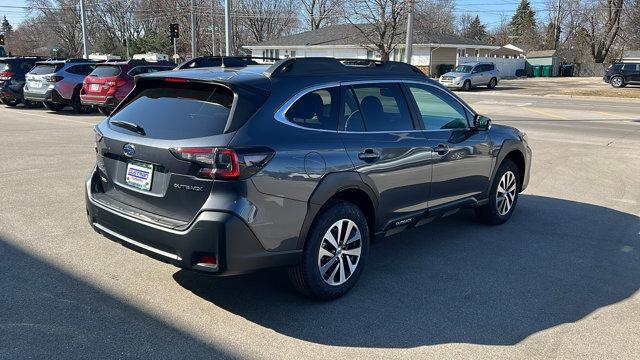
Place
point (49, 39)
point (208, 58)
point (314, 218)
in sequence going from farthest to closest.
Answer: point (49, 39) < point (208, 58) < point (314, 218)

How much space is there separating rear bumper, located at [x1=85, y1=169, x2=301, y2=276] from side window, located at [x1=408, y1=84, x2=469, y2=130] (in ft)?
6.77

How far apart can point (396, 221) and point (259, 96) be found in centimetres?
174

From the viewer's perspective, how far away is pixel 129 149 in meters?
3.88

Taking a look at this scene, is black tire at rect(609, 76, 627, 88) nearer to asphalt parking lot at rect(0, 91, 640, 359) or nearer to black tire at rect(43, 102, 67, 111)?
black tire at rect(43, 102, 67, 111)

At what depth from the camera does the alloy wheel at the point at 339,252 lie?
410 cm

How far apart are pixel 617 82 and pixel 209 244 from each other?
41924 millimetres

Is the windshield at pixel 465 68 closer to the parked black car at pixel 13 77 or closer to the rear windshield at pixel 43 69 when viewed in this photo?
the parked black car at pixel 13 77

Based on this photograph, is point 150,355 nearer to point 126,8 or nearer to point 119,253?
point 119,253

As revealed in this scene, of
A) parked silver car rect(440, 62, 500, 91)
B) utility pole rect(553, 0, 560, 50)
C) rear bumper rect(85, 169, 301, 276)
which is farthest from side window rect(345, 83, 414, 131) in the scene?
utility pole rect(553, 0, 560, 50)

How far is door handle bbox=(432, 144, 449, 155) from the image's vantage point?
502 cm

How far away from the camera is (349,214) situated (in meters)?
4.18

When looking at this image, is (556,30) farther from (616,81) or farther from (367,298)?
(367,298)

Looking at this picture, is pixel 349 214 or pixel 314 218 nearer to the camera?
pixel 314 218

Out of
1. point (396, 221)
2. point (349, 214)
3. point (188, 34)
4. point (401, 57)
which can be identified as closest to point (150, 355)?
point (349, 214)
